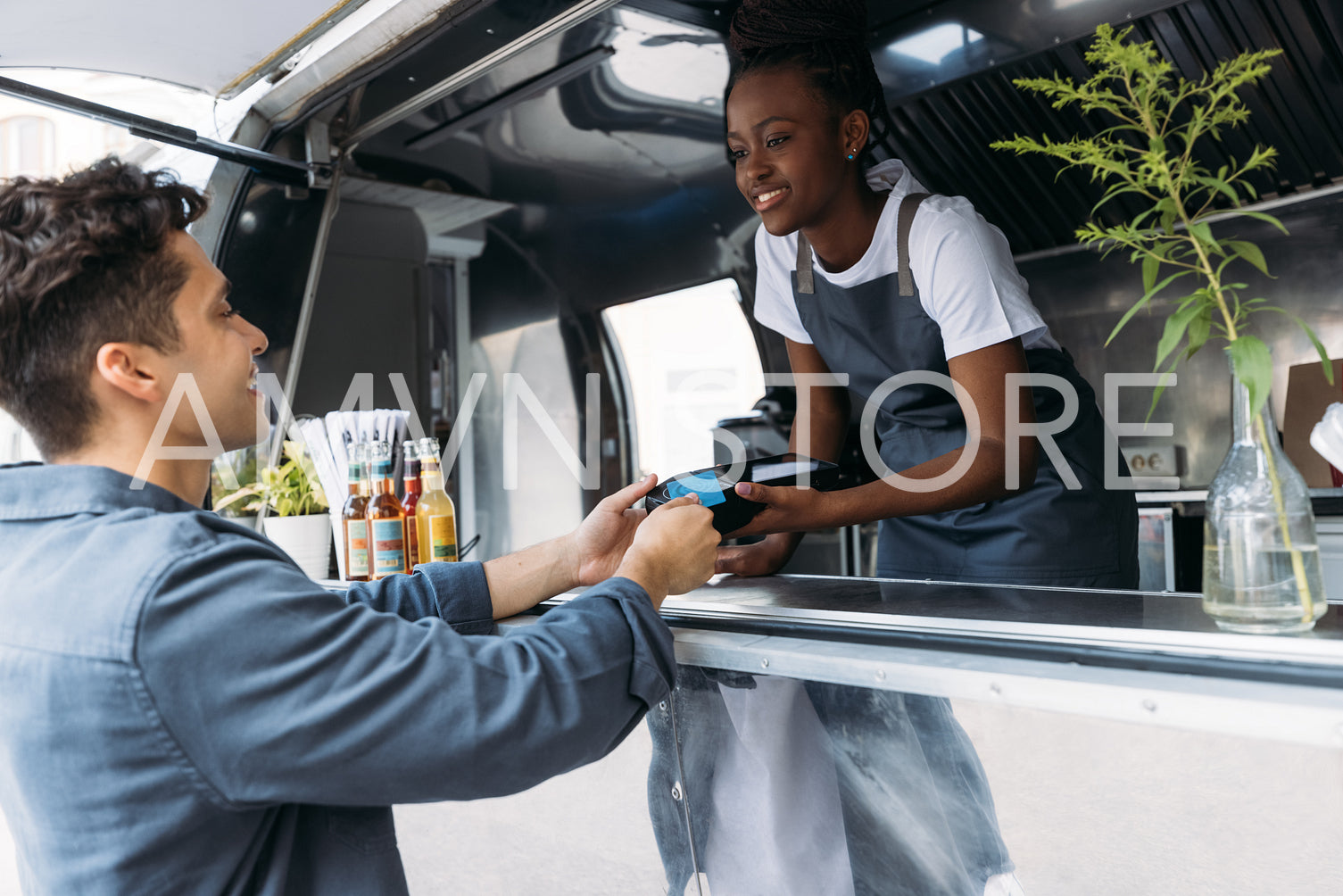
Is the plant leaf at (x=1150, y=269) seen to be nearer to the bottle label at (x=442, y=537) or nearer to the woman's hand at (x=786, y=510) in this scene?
the woman's hand at (x=786, y=510)

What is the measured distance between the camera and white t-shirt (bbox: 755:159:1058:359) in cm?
128

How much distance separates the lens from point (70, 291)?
805 mm

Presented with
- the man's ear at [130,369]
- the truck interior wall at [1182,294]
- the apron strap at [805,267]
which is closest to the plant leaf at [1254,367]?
the man's ear at [130,369]

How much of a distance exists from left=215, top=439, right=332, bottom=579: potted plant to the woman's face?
0.90 m

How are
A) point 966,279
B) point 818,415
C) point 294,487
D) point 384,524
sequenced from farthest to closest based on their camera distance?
point 294,487 → point 818,415 → point 384,524 → point 966,279

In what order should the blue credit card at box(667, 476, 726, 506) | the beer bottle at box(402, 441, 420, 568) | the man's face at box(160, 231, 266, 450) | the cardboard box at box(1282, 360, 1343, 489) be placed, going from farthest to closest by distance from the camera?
the cardboard box at box(1282, 360, 1343, 489) → the beer bottle at box(402, 441, 420, 568) → the blue credit card at box(667, 476, 726, 506) → the man's face at box(160, 231, 266, 450)

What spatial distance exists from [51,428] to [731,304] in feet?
7.16

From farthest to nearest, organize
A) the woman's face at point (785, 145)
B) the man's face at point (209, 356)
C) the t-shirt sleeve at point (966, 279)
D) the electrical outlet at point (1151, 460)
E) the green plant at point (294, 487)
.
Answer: the electrical outlet at point (1151, 460)
the green plant at point (294, 487)
the woman's face at point (785, 145)
the t-shirt sleeve at point (966, 279)
the man's face at point (209, 356)

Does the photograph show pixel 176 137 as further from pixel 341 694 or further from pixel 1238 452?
pixel 1238 452

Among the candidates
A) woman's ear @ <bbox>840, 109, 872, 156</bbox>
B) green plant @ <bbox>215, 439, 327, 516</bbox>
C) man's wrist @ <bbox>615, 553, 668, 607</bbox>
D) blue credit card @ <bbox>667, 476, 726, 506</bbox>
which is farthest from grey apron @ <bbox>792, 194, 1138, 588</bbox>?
green plant @ <bbox>215, 439, 327, 516</bbox>

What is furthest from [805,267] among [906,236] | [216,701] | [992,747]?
[216,701]

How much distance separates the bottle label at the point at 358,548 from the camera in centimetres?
148

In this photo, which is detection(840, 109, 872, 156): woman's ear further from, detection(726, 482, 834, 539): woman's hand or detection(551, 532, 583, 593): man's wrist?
detection(551, 532, 583, 593): man's wrist

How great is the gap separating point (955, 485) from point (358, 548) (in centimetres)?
84
